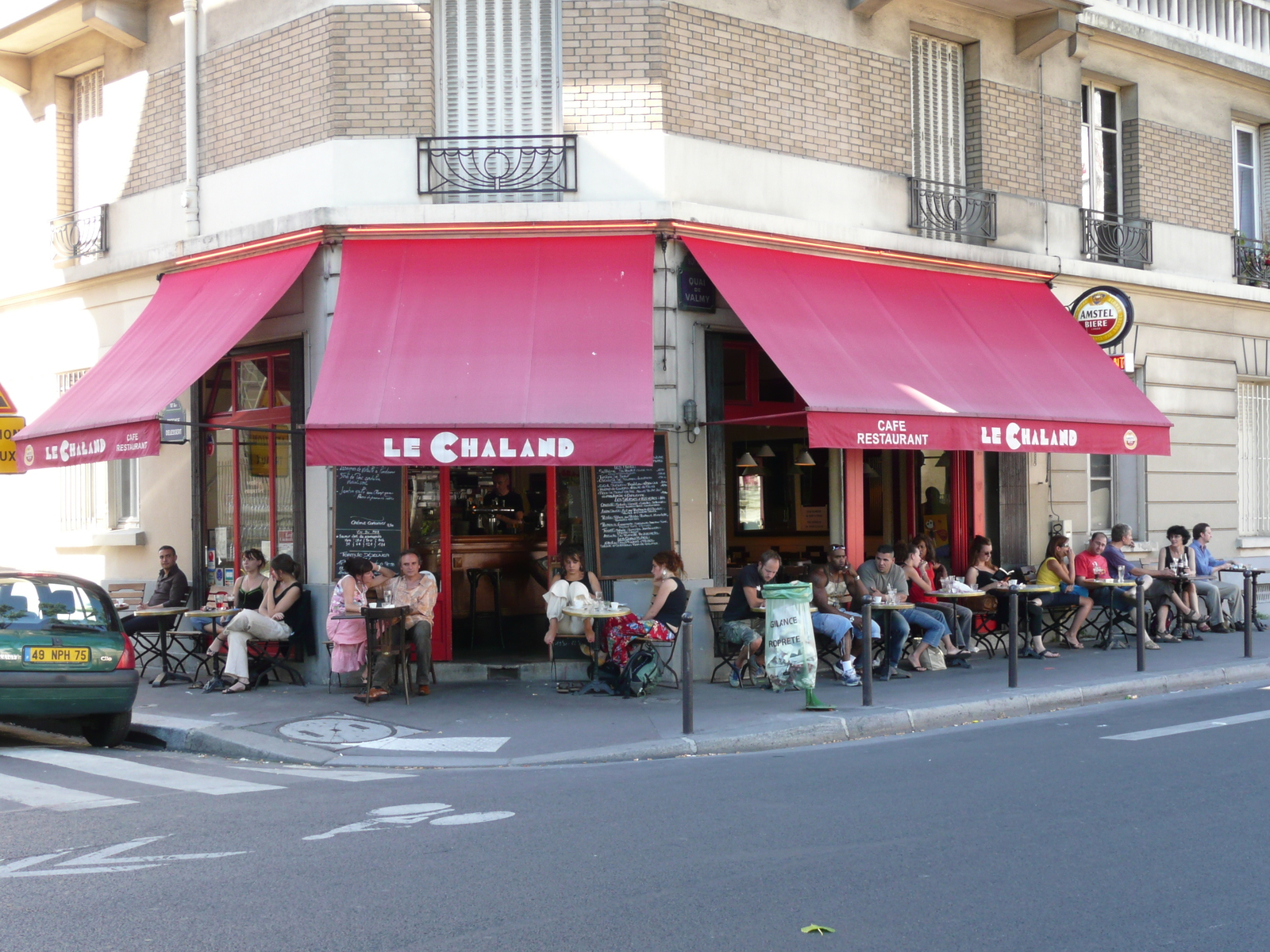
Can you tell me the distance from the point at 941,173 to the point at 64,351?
1039 centimetres

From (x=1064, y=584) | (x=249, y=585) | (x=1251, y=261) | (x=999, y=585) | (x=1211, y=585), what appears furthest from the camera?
(x=1251, y=261)

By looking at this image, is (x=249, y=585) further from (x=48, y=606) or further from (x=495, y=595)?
(x=48, y=606)

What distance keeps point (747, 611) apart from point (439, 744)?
3.62 m

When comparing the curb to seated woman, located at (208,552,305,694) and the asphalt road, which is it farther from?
seated woman, located at (208,552,305,694)

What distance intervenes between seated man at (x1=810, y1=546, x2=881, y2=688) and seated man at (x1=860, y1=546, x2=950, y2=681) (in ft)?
0.61

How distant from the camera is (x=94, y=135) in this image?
14.8 metres

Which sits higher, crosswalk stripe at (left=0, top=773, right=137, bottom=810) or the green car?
the green car

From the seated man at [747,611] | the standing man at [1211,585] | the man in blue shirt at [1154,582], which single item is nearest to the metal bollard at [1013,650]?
the seated man at [747,611]

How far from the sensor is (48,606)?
9297mm

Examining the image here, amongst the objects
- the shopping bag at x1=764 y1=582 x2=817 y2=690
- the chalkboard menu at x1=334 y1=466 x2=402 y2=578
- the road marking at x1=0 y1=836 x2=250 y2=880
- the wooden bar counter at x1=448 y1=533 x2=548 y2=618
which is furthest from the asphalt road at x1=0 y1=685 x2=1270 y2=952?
the wooden bar counter at x1=448 y1=533 x2=548 y2=618

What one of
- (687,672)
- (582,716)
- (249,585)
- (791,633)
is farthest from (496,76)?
(687,672)

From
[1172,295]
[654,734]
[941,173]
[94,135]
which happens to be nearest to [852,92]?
[941,173]

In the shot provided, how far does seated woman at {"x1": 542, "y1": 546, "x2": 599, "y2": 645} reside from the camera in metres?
11.3

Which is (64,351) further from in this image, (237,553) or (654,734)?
(654,734)
